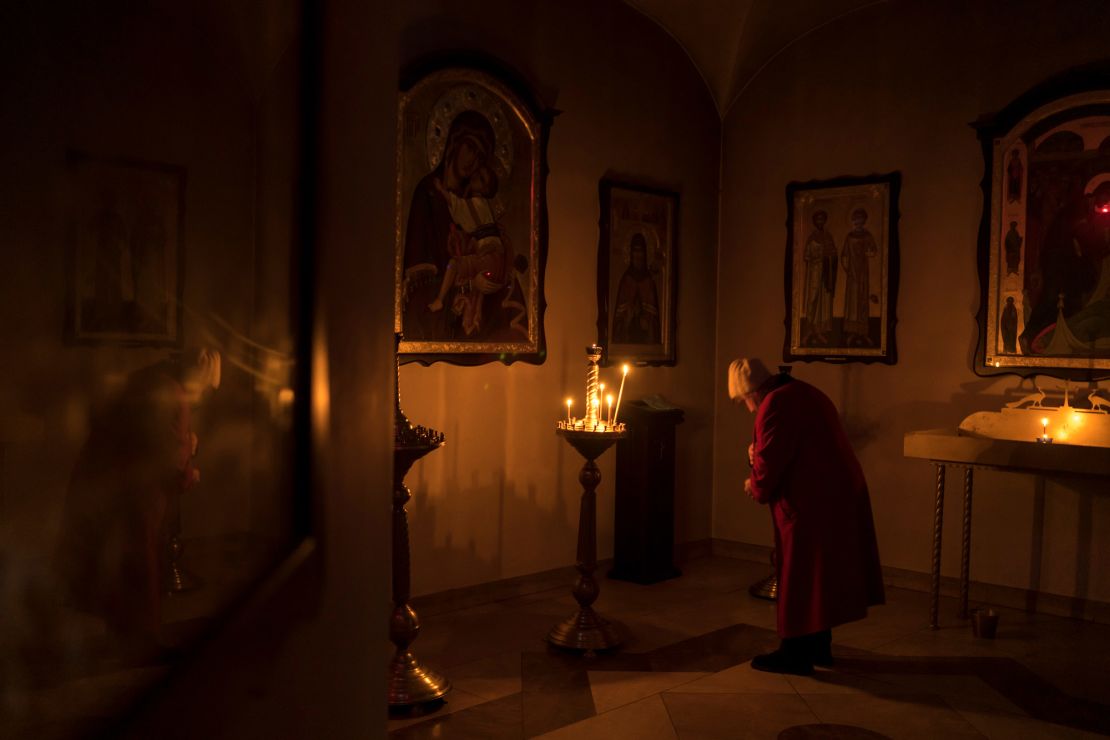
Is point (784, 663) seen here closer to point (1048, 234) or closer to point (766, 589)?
point (766, 589)

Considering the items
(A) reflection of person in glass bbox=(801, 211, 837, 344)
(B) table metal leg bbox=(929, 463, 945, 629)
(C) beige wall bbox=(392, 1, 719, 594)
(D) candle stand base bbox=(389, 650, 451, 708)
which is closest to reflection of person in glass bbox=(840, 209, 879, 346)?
(A) reflection of person in glass bbox=(801, 211, 837, 344)

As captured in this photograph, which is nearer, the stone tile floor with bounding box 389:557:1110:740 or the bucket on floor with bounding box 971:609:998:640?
the stone tile floor with bounding box 389:557:1110:740

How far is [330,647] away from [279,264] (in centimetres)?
32

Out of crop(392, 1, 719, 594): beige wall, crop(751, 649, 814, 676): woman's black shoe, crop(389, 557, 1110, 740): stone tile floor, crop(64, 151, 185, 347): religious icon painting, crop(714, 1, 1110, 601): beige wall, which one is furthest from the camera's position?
crop(714, 1, 1110, 601): beige wall

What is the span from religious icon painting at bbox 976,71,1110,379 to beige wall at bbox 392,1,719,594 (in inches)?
86.0

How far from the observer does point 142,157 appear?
46cm

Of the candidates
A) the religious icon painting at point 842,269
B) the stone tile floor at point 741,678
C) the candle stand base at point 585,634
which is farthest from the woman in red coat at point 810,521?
the religious icon painting at point 842,269

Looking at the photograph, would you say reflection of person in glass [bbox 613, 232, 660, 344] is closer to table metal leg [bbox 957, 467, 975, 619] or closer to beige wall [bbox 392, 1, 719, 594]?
beige wall [bbox 392, 1, 719, 594]

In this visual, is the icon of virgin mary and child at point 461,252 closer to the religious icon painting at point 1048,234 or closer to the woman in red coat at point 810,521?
the woman in red coat at point 810,521

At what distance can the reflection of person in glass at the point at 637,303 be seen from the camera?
744cm

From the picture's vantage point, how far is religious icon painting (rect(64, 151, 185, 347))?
1.31ft

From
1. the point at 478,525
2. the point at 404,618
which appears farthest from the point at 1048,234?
the point at 404,618

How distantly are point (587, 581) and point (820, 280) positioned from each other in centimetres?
342

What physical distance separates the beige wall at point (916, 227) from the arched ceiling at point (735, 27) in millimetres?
109
